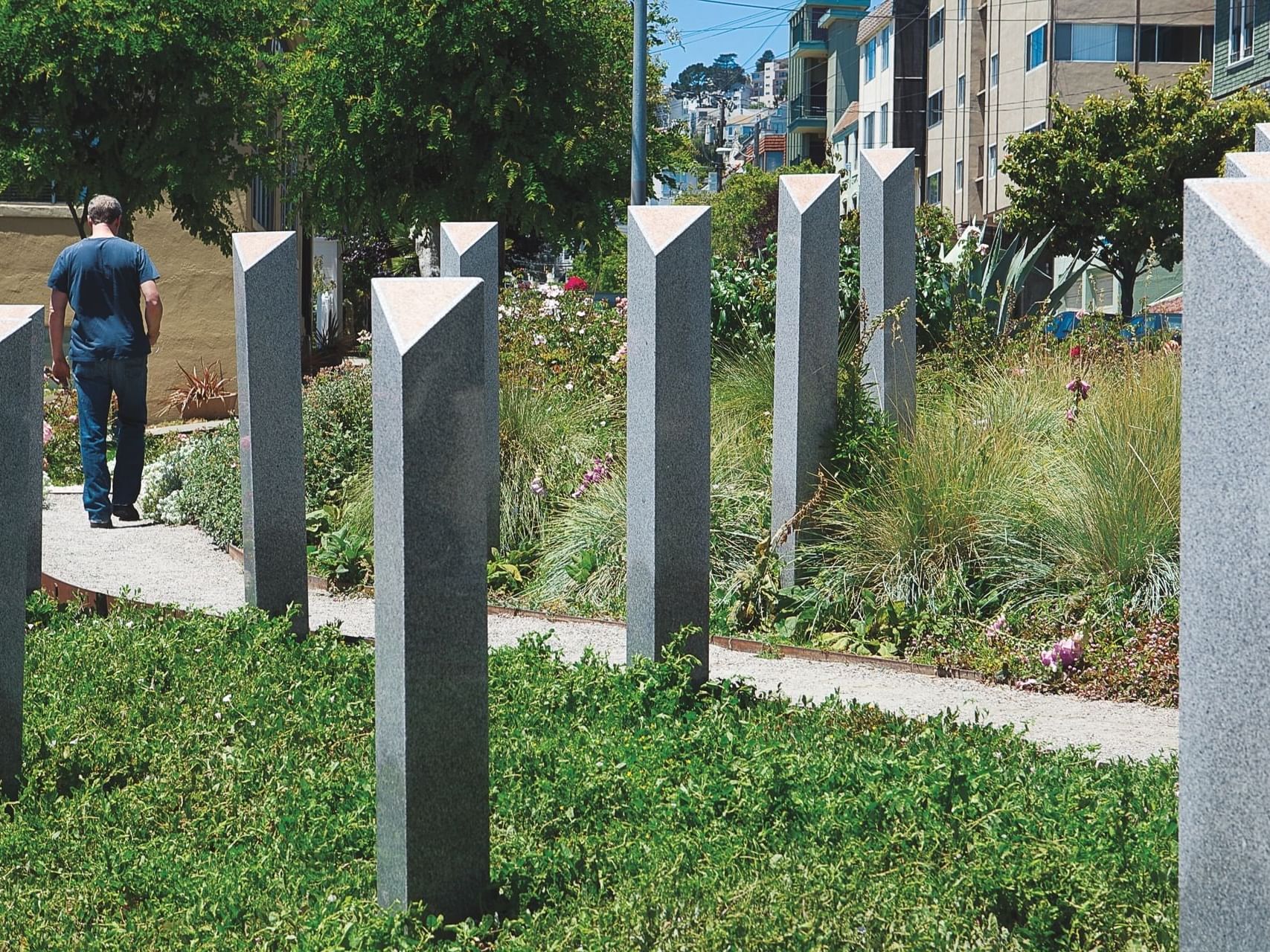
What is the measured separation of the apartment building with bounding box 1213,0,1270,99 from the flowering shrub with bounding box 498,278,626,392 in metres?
25.2

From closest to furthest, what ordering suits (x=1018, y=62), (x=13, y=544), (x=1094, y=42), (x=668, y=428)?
(x=13, y=544)
(x=668, y=428)
(x=1094, y=42)
(x=1018, y=62)

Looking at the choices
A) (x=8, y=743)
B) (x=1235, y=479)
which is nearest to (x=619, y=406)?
(x=8, y=743)

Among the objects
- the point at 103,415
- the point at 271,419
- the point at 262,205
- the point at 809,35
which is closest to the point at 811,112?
the point at 809,35

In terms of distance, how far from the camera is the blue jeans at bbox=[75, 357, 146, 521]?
8.45 metres

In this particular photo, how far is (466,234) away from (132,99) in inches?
406

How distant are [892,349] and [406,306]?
4.51m

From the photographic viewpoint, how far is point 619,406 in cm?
908

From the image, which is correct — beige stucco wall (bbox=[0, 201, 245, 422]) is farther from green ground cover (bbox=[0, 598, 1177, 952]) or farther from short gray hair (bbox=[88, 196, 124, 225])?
green ground cover (bbox=[0, 598, 1177, 952])

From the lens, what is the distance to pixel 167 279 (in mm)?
18656

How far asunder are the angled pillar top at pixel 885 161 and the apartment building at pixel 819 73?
70.4 metres

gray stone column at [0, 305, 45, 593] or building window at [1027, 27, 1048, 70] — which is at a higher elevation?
building window at [1027, 27, 1048, 70]

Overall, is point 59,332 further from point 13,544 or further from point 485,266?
point 13,544

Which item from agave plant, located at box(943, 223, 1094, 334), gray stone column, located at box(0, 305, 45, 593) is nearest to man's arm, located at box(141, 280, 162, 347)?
gray stone column, located at box(0, 305, 45, 593)

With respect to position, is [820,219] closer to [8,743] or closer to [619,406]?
[619,406]
